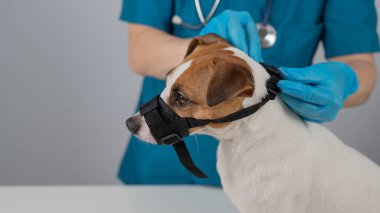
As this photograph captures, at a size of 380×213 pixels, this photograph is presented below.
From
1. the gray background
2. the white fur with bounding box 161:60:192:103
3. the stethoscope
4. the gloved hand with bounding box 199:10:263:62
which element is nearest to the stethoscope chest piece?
the stethoscope

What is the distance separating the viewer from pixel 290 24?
1264 mm

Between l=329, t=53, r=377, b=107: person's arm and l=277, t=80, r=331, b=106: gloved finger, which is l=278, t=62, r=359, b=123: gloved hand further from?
l=329, t=53, r=377, b=107: person's arm

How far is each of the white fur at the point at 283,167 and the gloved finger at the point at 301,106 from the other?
12mm

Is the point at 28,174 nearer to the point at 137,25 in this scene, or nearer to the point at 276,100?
the point at 137,25

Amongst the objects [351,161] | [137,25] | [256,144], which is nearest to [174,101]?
[256,144]

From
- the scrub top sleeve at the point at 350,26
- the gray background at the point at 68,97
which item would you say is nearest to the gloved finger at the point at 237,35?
the scrub top sleeve at the point at 350,26

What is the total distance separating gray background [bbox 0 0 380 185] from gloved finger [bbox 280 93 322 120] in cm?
108

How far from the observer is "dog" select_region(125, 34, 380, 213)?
0.84 meters

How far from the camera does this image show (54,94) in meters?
2.20

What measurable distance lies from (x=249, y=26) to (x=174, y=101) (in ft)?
0.96

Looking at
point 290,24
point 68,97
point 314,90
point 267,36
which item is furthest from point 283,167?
point 68,97

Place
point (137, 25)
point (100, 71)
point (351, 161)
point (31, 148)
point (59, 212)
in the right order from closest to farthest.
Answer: point (351, 161)
point (59, 212)
point (137, 25)
point (100, 71)
point (31, 148)

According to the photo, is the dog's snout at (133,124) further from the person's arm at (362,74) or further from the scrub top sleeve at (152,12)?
the person's arm at (362,74)

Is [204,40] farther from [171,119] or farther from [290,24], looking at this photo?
[290,24]
